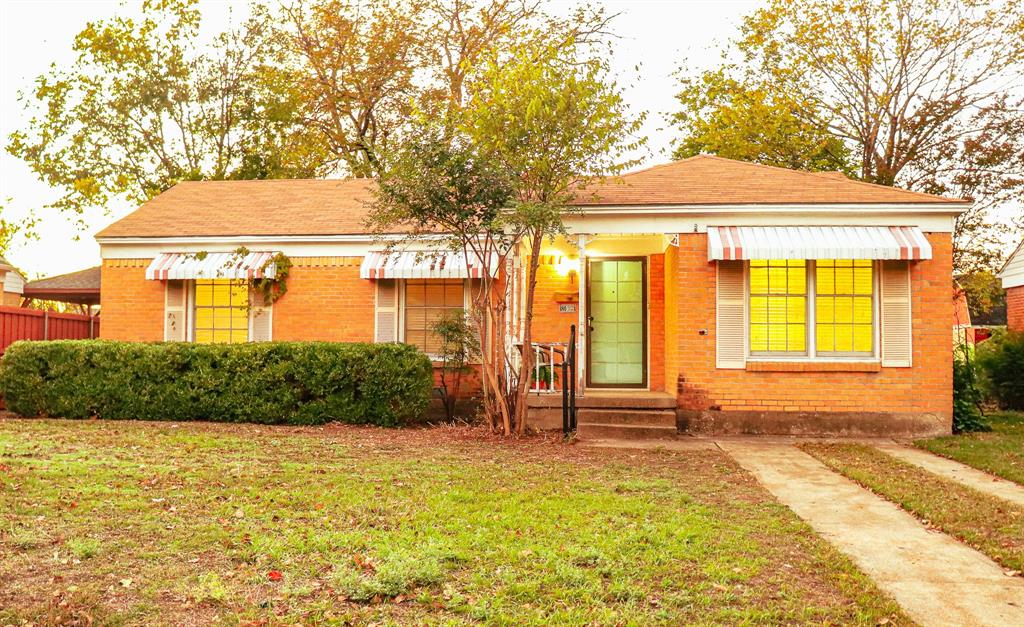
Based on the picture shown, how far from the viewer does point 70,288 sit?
21.7 metres

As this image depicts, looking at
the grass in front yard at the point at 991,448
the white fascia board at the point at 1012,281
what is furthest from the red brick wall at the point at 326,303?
the white fascia board at the point at 1012,281

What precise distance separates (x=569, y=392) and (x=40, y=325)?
10049mm

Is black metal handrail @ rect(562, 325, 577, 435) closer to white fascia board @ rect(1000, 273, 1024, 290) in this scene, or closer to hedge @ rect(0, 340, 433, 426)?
hedge @ rect(0, 340, 433, 426)

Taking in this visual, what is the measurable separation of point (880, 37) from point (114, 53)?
23471 millimetres

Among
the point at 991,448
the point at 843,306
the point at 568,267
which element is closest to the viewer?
the point at 991,448

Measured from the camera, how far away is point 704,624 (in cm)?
363

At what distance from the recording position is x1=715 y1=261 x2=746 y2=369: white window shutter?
11000 mm

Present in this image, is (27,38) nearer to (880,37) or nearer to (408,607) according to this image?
(880,37)

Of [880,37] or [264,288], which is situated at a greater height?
[880,37]

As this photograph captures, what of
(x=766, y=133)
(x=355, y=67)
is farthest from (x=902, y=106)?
(x=355, y=67)

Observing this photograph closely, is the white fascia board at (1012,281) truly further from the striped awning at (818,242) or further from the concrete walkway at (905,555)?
the concrete walkway at (905,555)

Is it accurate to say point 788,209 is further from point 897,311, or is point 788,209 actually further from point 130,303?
point 130,303

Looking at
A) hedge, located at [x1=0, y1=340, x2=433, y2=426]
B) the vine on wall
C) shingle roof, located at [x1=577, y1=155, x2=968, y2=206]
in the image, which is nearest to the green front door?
shingle roof, located at [x1=577, y1=155, x2=968, y2=206]

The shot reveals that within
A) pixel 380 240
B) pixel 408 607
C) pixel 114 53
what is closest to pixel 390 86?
pixel 114 53
